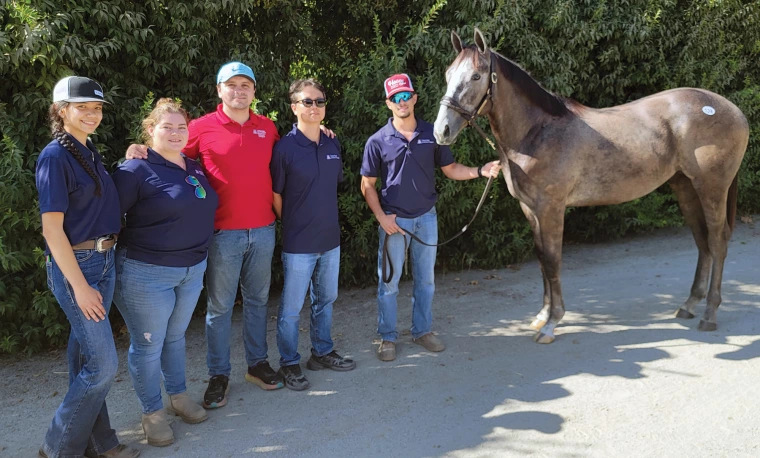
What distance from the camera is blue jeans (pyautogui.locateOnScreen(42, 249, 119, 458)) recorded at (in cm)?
267

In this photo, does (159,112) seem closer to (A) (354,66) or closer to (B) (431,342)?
(B) (431,342)

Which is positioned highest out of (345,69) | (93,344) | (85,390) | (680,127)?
(345,69)

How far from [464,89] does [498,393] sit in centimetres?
213

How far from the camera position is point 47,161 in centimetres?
254

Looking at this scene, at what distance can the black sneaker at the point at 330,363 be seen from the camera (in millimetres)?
4059

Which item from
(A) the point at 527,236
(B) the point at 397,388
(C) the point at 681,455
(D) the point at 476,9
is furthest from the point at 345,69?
(C) the point at 681,455

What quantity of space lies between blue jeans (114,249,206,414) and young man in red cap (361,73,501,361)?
1.51 metres

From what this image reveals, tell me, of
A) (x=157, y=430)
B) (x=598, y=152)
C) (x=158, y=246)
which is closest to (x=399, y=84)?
(x=598, y=152)

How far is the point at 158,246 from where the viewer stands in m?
2.95

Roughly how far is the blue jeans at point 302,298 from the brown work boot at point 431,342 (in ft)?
2.48

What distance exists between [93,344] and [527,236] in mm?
5447

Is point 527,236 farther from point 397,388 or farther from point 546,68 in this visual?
point 397,388

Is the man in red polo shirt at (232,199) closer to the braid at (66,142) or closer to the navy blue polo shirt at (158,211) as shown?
the navy blue polo shirt at (158,211)

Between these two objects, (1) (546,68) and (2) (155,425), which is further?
(1) (546,68)
